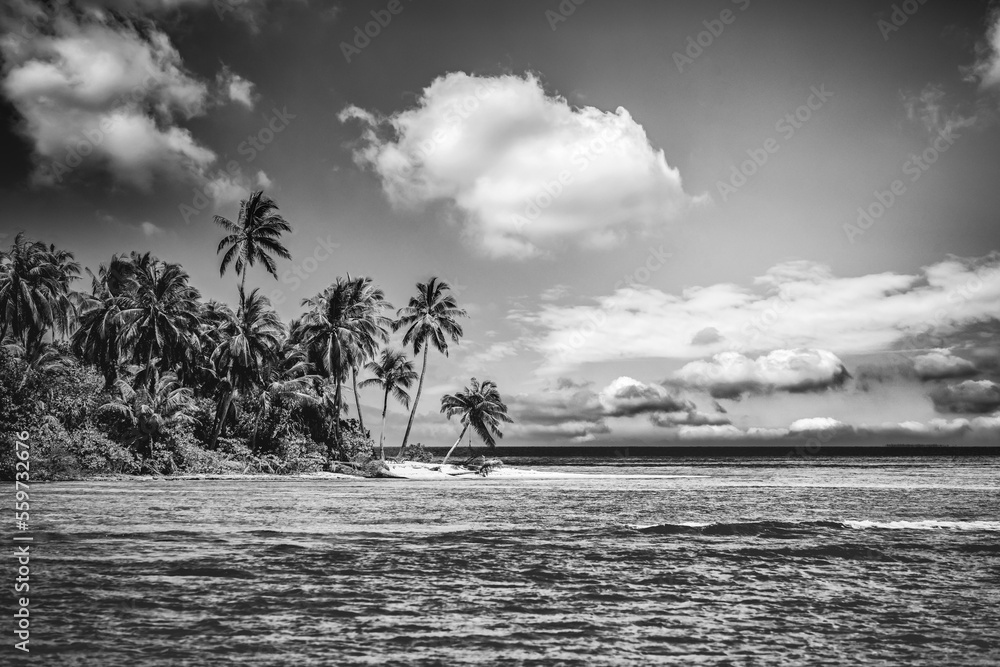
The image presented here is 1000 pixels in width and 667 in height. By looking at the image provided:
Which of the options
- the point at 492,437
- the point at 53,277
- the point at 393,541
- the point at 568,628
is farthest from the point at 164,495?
the point at 492,437

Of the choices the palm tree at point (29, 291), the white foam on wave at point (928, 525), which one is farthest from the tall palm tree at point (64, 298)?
the white foam on wave at point (928, 525)

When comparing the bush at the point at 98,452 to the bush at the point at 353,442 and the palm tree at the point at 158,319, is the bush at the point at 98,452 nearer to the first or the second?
the palm tree at the point at 158,319

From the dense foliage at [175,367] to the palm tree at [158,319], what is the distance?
84 millimetres

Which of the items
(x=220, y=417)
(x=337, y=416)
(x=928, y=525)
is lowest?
(x=928, y=525)

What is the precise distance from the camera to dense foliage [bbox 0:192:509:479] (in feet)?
105

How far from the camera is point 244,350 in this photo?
131ft

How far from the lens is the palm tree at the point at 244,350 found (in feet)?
132

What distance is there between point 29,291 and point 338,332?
1919cm

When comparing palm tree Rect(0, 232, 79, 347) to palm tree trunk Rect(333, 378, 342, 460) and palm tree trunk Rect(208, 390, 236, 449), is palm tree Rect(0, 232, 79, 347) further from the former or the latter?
palm tree trunk Rect(333, 378, 342, 460)

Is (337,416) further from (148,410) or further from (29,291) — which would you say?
(29,291)

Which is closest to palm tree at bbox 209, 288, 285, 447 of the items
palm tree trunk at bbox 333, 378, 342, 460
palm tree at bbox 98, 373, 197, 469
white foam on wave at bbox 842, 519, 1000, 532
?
palm tree at bbox 98, 373, 197, 469

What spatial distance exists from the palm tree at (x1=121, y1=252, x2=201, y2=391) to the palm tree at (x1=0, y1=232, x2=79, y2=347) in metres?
6.67

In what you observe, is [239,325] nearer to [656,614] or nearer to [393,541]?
[393,541]

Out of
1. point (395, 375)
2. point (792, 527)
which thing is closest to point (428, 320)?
point (395, 375)
